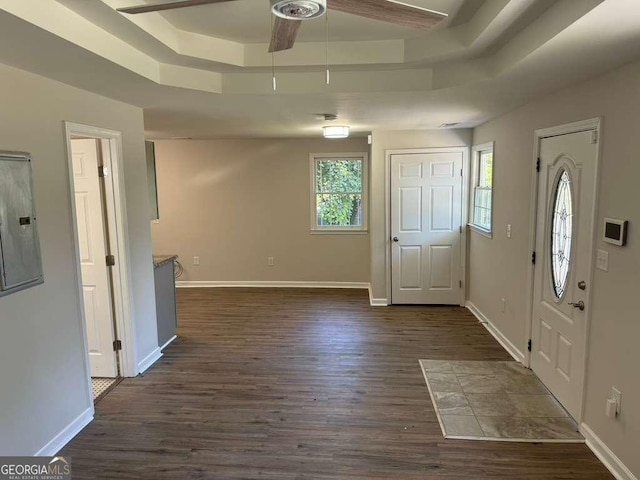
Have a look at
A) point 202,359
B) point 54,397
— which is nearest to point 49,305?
point 54,397

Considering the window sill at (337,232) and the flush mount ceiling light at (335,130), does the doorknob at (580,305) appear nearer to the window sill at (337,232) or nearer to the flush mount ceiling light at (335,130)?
the flush mount ceiling light at (335,130)

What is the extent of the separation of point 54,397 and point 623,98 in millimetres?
3846

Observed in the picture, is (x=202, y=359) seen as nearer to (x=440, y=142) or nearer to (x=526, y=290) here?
(x=526, y=290)

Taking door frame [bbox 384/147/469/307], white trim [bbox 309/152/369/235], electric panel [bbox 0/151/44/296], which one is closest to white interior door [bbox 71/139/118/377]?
electric panel [bbox 0/151/44/296]

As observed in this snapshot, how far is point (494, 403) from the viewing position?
3217 millimetres

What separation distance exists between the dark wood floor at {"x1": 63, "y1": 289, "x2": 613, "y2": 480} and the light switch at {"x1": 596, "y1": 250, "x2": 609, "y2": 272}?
3.75 ft

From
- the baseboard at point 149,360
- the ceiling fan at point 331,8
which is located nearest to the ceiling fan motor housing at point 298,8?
the ceiling fan at point 331,8

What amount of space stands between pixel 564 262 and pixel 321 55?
2276 mm

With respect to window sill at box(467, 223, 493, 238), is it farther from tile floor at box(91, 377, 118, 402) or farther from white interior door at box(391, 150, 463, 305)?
tile floor at box(91, 377, 118, 402)

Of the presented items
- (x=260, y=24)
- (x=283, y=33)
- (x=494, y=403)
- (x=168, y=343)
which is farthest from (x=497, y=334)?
(x=283, y=33)

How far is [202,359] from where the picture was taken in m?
4.12

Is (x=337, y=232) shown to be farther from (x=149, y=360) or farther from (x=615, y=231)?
(x=615, y=231)

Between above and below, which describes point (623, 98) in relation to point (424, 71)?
below

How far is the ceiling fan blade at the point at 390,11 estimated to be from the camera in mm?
1499
